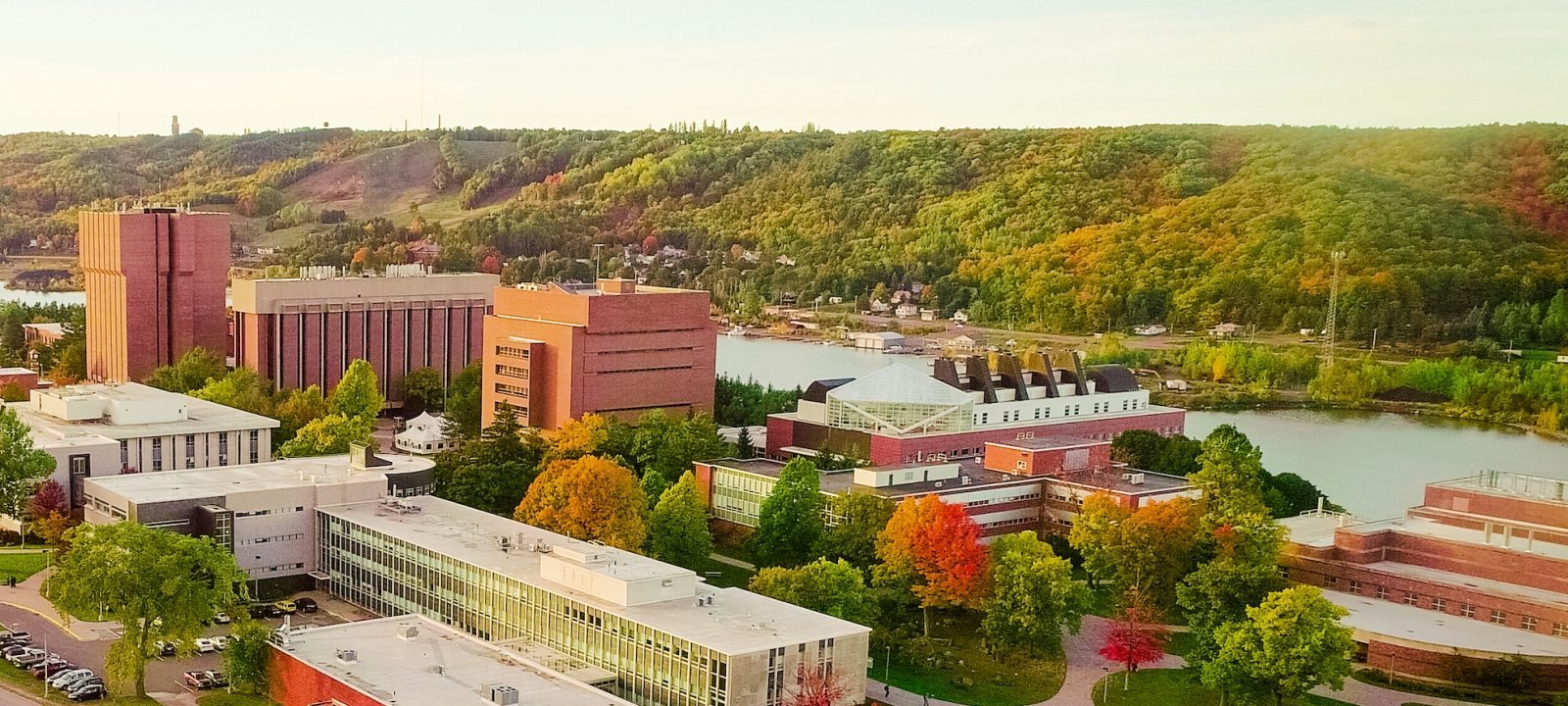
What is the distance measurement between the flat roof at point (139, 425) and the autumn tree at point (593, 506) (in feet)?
19.8

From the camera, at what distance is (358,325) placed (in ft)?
88.3

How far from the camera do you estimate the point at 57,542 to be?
49.1ft

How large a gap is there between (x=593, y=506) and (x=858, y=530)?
253 centimetres

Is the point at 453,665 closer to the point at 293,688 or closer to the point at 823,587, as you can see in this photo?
the point at 293,688

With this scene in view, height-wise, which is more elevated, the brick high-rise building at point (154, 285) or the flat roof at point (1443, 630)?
the brick high-rise building at point (154, 285)

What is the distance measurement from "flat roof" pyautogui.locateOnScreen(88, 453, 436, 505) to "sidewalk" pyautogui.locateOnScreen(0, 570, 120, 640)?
1.09 metres

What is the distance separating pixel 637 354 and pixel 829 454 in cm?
417

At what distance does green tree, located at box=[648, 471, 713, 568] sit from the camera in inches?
569

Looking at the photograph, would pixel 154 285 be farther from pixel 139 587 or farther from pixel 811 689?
pixel 811 689

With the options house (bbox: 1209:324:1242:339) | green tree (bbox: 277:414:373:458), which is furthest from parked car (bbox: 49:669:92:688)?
house (bbox: 1209:324:1242:339)

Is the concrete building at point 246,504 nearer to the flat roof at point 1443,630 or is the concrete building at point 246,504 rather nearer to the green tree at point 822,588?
the green tree at point 822,588

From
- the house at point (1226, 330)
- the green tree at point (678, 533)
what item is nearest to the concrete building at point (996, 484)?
the green tree at point (678, 533)

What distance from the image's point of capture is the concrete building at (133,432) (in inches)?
662

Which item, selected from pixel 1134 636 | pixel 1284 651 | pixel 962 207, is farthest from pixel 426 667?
pixel 962 207
